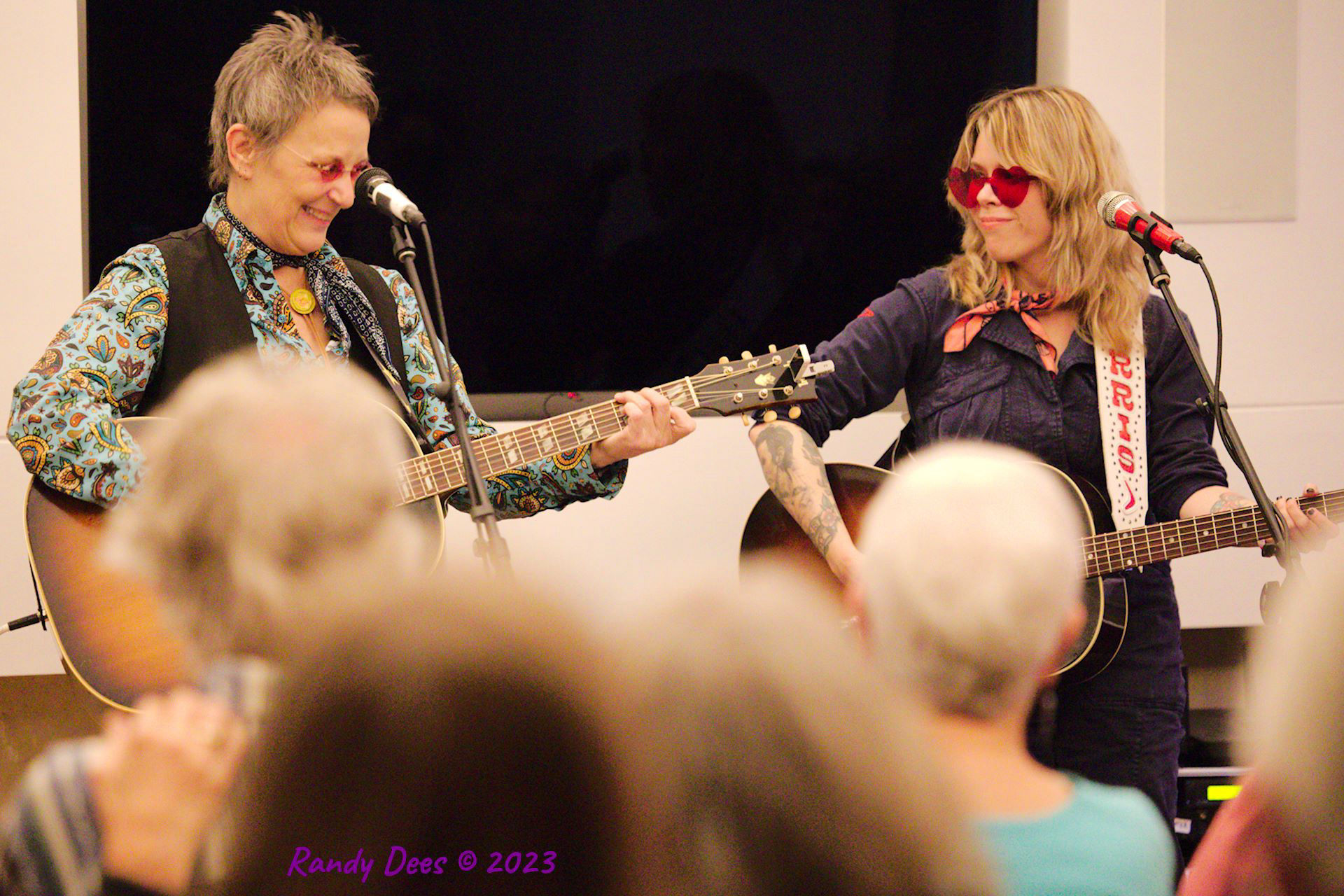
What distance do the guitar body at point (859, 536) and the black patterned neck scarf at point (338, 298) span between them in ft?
2.79

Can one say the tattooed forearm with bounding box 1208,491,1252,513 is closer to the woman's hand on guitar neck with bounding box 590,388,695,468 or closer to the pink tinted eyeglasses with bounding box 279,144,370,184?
the woman's hand on guitar neck with bounding box 590,388,695,468

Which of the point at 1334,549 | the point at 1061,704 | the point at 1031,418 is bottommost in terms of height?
the point at 1061,704

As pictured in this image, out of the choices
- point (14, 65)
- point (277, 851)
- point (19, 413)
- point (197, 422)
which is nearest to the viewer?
point (277, 851)

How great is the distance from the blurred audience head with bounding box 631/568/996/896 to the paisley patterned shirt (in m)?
1.55

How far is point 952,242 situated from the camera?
3996mm

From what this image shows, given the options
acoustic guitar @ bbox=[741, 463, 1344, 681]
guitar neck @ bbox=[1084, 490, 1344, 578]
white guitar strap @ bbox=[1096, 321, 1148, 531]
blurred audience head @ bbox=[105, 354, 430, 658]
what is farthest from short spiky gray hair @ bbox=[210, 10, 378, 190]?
guitar neck @ bbox=[1084, 490, 1344, 578]

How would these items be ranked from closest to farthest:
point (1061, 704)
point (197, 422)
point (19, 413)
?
point (197, 422) → point (19, 413) → point (1061, 704)

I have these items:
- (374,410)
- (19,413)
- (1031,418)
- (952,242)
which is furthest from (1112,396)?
(19,413)

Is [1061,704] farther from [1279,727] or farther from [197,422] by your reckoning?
[197,422]

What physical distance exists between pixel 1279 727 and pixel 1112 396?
1.70 metres

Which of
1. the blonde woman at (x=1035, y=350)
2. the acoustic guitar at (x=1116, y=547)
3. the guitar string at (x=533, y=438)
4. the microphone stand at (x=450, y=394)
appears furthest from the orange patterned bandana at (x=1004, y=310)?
the microphone stand at (x=450, y=394)

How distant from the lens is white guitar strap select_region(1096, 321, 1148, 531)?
257 cm

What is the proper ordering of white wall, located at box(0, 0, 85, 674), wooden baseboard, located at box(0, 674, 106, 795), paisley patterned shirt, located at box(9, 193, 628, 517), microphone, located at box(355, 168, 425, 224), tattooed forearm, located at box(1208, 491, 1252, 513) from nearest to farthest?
microphone, located at box(355, 168, 425, 224)
paisley patterned shirt, located at box(9, 193, 628, 517)
tattooed forearm, located at box(1208, 491, 1252, 513)
white wall, located at box(0, 0, 85, 674)
wooden baseboard, located at box(0, 674, 106, 795)

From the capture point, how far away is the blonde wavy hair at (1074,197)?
2.62m
